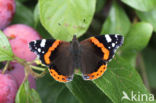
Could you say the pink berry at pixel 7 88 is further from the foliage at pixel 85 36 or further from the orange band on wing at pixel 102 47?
the orange band on wing at pixel 102 47

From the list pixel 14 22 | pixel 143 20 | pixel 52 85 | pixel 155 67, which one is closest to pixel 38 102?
pixel 52 85

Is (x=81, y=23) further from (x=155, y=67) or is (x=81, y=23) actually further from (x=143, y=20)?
(x=155, y=67)

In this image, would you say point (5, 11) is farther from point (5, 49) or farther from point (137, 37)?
point (137, 37)

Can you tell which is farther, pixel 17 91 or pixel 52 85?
pixel 52 85

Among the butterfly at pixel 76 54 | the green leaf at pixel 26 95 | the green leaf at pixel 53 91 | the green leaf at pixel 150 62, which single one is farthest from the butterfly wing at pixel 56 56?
the green leaf at pixel 150 62

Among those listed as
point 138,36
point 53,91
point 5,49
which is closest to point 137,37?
point 138,36

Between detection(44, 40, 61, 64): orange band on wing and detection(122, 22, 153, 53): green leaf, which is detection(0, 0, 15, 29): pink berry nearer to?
detection(44, 40, 61, 64): orange band on wing

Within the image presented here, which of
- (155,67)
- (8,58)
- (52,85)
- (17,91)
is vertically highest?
(8,58)
